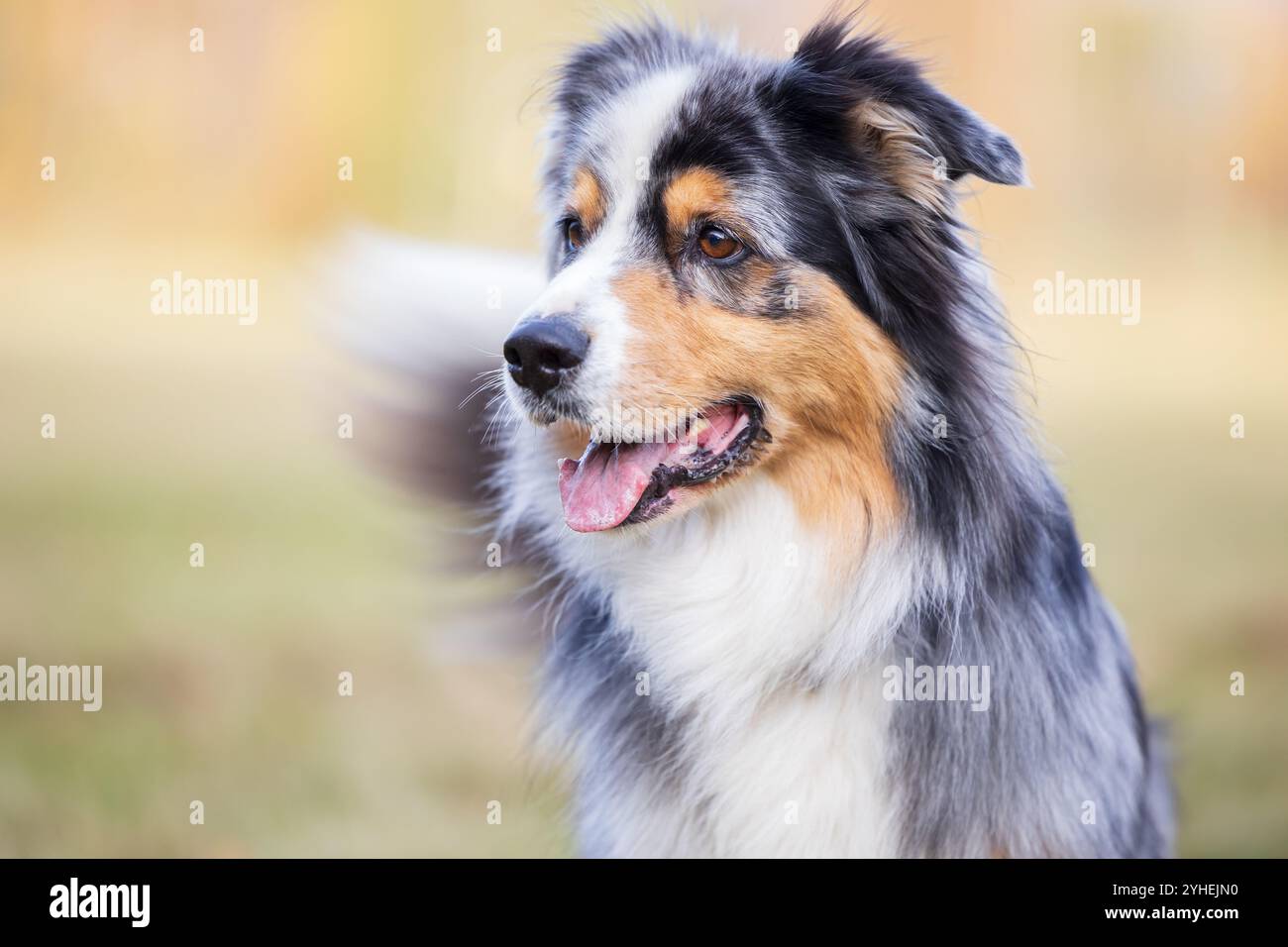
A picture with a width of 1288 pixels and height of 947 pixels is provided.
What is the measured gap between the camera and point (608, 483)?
2.01 metres

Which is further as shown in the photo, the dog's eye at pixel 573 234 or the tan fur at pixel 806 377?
the dog's eye at pixel 573 234

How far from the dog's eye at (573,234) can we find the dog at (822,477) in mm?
15

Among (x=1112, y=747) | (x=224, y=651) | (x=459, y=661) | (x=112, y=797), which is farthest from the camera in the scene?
(x=224, y=651)

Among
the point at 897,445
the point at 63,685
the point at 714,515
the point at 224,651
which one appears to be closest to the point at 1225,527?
the point at 897,445

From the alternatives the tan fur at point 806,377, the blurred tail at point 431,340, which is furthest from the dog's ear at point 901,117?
the blurred tail at point 431,340

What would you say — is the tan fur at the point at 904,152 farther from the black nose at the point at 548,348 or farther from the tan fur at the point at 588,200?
the black nose at the point at 548,348

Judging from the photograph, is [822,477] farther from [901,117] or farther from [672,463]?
[901,117]

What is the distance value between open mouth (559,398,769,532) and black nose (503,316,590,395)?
0.74 ft

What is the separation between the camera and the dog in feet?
6.42

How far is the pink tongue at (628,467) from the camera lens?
198 cm
